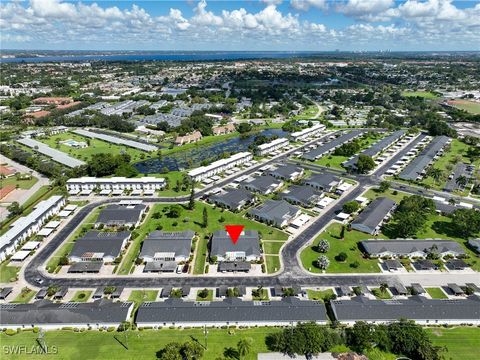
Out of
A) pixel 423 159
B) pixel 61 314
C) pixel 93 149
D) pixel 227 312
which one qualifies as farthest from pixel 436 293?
pixel 93 149

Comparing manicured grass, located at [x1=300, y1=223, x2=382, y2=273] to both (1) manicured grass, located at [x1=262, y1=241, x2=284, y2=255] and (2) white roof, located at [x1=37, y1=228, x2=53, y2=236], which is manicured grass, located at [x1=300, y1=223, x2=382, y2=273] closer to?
(1) manicured grass, located at [x1=262, y1=241, x2=284, y2=255]

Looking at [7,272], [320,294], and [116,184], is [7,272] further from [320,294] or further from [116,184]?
[320,294]

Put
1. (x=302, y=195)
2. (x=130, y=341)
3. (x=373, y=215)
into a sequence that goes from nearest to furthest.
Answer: (x=130, y=341)
(x=373, y=215)
(x=302, y=195)

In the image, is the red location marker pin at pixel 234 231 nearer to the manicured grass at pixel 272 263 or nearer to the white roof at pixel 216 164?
the manicured grass at pixel 272 263

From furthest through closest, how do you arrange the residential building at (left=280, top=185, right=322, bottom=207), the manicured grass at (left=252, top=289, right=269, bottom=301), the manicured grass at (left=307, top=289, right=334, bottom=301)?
the residential building at (left=280, top=185, right=322, bottom=207) → the manicured grass at (left=307, top=289, right=334, bottom=301) → the manicured grass at (left=252, top=289, right=269, bottom=301)

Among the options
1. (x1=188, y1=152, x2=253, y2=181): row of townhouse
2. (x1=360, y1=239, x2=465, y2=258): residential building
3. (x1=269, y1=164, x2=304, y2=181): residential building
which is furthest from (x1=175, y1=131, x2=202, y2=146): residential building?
(x1=360, y1=239, x2=465, y2=258): residential building
